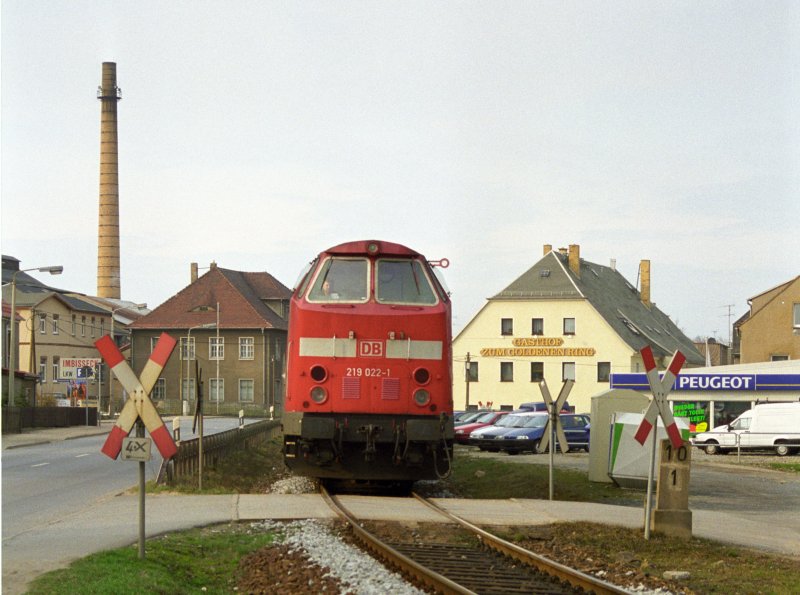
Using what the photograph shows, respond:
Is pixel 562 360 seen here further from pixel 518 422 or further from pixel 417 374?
pixel 417 374

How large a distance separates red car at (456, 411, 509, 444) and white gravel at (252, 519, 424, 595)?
83.8 ft

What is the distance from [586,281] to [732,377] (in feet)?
81.5

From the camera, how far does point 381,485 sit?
2009 centimetres

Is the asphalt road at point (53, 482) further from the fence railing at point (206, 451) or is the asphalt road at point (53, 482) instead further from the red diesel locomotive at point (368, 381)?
the red diesel locomotive at point (368, 381)

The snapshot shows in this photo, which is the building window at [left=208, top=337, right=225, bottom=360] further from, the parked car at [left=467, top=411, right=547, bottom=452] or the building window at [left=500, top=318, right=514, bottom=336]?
the parked car at [left=467, top=411, right=547, bottom=452]

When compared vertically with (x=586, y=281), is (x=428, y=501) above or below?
below

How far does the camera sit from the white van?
135 feet

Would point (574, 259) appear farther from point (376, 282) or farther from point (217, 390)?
point (376, 282)

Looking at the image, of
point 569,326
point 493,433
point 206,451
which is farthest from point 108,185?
point 206,451

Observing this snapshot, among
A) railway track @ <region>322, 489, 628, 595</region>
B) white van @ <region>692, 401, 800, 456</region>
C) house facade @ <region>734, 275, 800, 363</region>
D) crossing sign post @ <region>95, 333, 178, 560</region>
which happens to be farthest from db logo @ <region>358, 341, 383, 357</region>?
house facade @ <region>734, 275, 800, 363</region>

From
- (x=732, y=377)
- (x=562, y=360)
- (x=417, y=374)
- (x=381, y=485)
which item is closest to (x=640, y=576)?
(x=417, y=374)

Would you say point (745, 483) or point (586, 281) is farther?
point (586, 281)

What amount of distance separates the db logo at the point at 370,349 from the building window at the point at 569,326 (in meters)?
→ 59.4

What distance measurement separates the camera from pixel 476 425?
4303 centimetres
